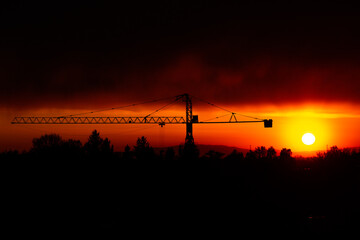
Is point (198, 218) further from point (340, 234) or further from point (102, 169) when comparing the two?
point (102, 169)

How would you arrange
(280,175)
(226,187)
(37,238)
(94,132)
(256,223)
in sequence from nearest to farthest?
(37,238) < (256,223) < (226,187) < (280,175) < (94,132)

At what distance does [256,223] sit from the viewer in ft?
110

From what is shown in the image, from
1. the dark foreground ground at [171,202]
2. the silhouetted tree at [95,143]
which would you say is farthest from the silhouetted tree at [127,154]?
the dark foreground ground at [171,202]

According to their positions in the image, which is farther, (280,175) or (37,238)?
(280,175)

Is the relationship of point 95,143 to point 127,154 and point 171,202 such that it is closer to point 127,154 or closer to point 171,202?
point 127,154

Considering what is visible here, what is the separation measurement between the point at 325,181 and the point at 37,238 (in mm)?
52247

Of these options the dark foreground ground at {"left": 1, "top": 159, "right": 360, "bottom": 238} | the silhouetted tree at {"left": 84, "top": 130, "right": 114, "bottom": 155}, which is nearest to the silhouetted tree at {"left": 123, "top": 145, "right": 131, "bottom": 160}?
the silhouetted tree at {"left": 84, "top": 130, "right": 114, "bottom": 155}

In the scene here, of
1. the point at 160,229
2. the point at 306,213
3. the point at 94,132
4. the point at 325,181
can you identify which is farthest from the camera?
the point at 94,132

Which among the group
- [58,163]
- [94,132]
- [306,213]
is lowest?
[306,213]

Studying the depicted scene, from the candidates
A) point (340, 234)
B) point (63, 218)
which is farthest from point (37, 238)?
point (340, 234)

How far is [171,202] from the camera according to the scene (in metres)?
42.2

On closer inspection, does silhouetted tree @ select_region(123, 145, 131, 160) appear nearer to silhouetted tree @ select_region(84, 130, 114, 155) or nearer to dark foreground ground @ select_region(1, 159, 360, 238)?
silhouetted tree @ select_region(84, 130, 114, 155)

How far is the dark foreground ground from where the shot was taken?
105 feet

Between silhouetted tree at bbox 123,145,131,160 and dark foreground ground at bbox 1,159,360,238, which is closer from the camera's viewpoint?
dark foreground ground at bbox 1,159,360,238
